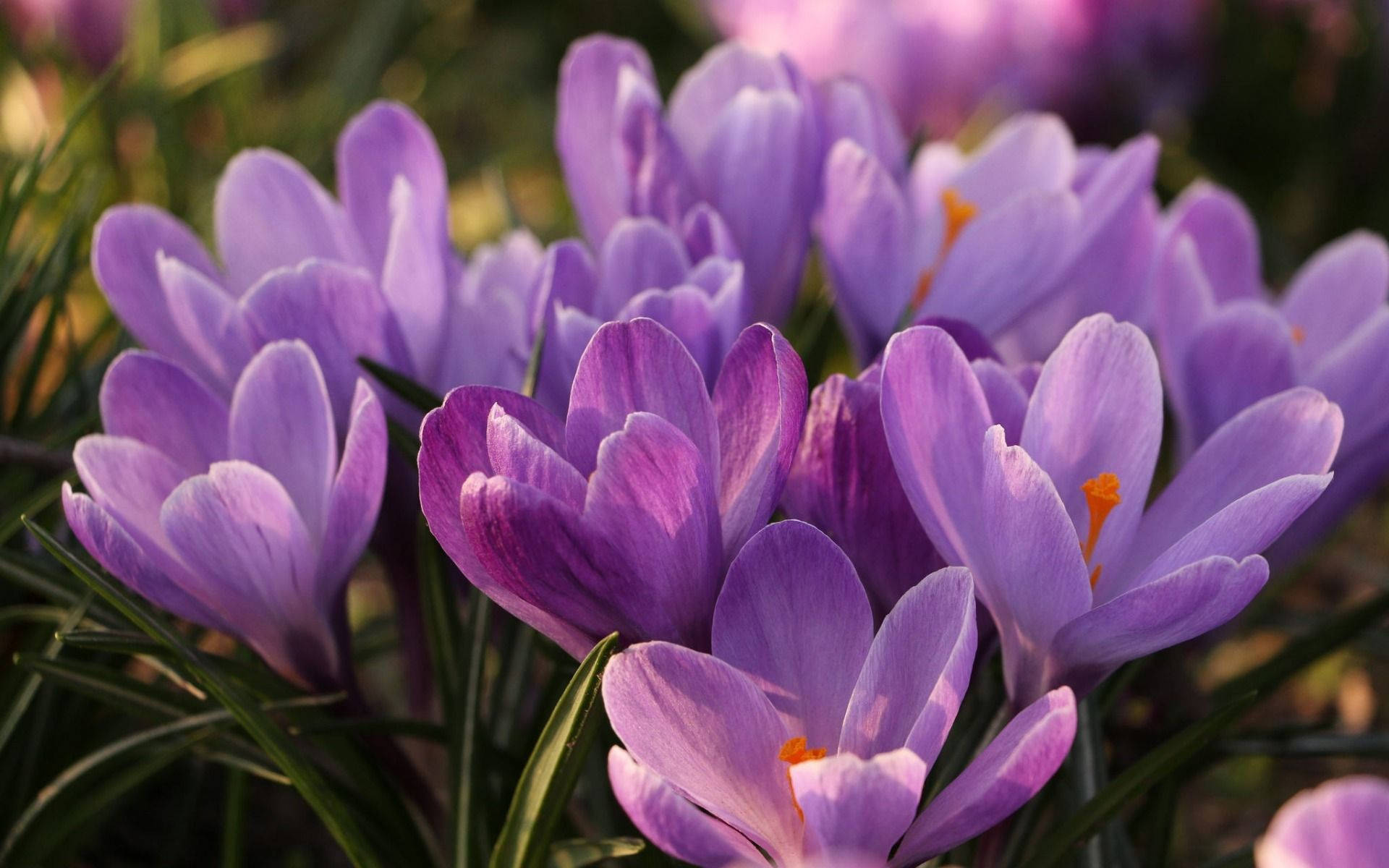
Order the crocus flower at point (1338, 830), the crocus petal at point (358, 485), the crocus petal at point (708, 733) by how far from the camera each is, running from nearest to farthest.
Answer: the crocus flower at point (1338, 830) → the crocus petal at point (708, 733) → the crocus petal at point (358, 485)

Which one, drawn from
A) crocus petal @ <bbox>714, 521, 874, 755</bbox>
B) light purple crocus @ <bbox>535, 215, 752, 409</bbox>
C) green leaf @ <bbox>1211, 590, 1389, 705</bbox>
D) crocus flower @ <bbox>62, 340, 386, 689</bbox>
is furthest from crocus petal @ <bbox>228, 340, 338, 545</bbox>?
green leaf @ <bbox>1211, 590, 1389, 705</bbox>

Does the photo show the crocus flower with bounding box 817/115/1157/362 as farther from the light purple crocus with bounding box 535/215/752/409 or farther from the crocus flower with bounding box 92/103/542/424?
the crocus flower with bounding box 92/103/542/424

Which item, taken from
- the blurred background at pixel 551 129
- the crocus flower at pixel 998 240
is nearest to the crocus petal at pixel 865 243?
the crocus flower at pixel 998 240

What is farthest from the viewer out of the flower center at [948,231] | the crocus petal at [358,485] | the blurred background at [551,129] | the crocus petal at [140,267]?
the blurred background at [551,129]

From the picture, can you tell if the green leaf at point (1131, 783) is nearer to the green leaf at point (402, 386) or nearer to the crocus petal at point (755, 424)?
the crocus petal at point (755, 424)

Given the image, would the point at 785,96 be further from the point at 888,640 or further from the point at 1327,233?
the point at 1327,233

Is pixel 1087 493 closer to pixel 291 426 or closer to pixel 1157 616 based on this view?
pixel 1157 616
